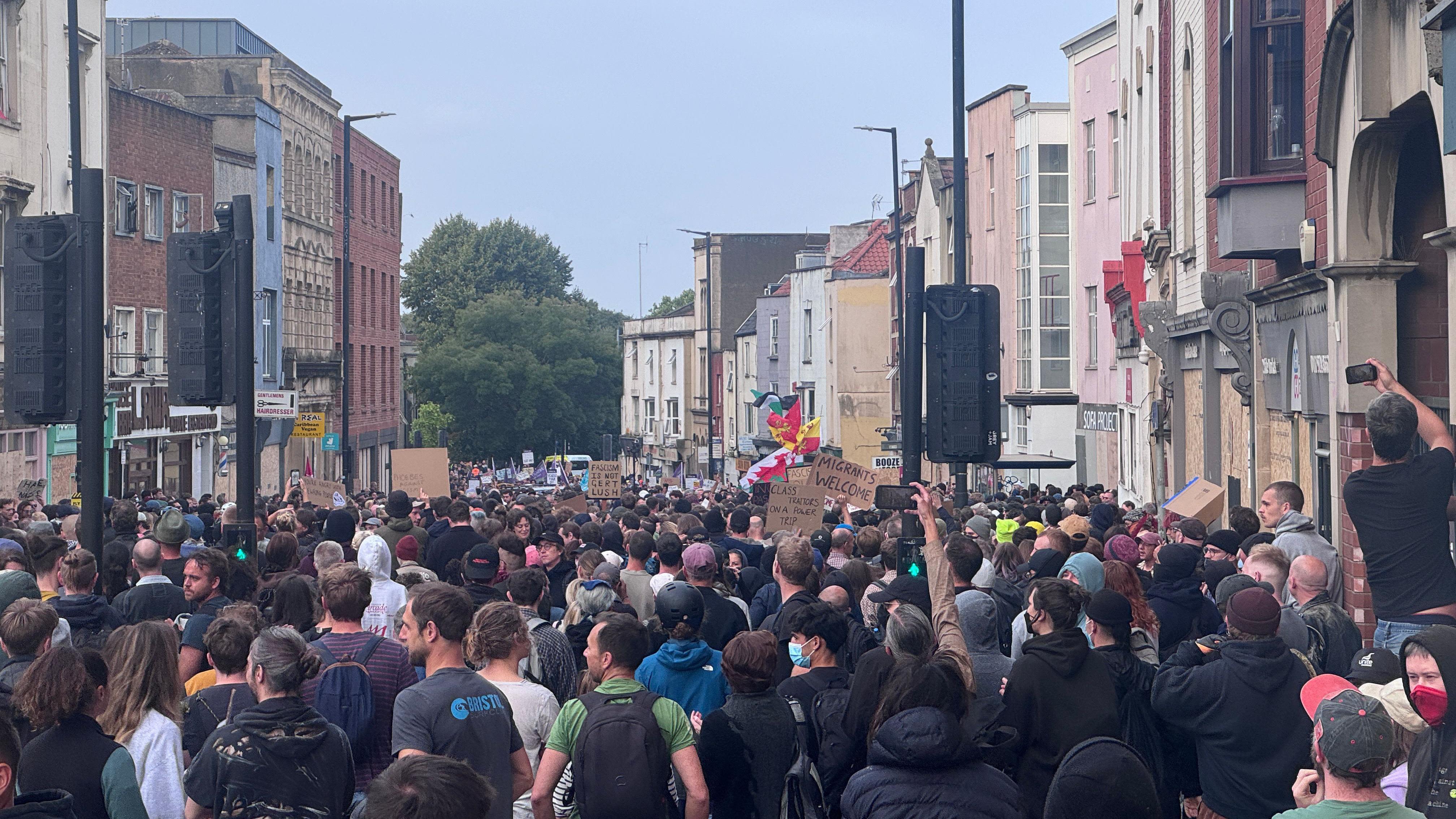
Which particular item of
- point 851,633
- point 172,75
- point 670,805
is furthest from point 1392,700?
point 172,75

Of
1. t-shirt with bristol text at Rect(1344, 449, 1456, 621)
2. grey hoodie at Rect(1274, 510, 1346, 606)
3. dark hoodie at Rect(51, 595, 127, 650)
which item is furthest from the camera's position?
grey hoodie at Rect(1274, 510, 1346, 606)

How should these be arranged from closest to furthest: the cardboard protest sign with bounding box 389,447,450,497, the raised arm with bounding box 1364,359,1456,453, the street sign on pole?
1. the raised arm with bounding box 1364,359,1456,453
2. the street sign on pole
3. the cardboard protest sign with bounding box 389,447,450,497

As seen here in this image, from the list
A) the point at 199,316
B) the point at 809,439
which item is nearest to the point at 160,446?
the point at 809,439

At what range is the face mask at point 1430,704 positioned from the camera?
4.80m

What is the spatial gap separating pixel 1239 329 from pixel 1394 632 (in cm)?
1044

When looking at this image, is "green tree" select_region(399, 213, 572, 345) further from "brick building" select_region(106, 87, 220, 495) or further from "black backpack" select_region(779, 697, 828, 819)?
"black backpack" select_region(779, 697, 828, 819)

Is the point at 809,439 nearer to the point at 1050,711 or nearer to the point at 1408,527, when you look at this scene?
the point at 1408,527

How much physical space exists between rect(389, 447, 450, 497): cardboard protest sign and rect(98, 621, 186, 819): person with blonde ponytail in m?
17.5

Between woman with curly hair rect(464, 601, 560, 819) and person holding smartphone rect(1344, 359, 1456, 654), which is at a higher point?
person holding smartphone rect(1344, 359, 1456, 654)

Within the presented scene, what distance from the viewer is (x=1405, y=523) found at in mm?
7629

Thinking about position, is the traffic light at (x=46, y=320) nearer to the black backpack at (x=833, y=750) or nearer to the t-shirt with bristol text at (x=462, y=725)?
the t-shirt with bristol text at (x=462, y=725)

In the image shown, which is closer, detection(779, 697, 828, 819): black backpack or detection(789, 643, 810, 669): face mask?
detection(779, 697, 828, 819): black backpack

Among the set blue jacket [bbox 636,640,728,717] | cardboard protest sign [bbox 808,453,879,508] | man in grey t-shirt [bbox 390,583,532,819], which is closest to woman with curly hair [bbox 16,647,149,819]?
man in grey t-shirt [bbox 390,583,532,819]

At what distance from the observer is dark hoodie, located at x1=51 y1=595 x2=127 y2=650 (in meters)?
7.98
